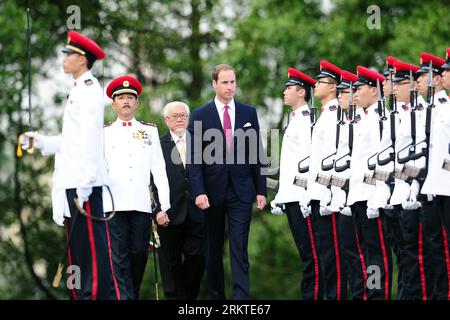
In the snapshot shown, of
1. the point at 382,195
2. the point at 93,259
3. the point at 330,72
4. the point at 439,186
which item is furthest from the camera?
the point at 330,72

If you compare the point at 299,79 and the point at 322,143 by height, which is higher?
the point at 299,79

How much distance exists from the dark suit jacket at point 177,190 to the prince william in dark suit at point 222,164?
1133 millimetres

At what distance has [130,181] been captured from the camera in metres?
12.4

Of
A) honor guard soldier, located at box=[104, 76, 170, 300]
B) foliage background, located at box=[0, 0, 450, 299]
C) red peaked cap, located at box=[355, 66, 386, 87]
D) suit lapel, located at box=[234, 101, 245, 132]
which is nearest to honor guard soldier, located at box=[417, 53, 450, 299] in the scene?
red peaked cap, located at box=[355, 66, 386, 87]

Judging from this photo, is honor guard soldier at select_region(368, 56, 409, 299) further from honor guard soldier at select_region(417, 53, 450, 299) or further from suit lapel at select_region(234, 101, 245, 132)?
suit lapel at select_region(234, 101, 245, 132)

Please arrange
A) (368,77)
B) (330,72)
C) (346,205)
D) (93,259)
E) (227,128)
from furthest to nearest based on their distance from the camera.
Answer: (330,72) < (368,77) < (227,128) < (346,205) < (93,259)

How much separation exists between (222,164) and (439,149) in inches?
85.6

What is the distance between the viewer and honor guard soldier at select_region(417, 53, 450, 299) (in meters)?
10.8

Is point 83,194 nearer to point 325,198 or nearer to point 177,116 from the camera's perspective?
point 325,198

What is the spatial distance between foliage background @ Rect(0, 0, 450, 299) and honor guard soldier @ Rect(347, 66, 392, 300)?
1052cm

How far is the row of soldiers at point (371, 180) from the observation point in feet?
36.1

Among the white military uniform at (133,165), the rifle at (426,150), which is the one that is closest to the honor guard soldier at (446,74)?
the rifle at (426,150)

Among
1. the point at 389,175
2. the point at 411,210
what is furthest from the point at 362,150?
the point at 411,210

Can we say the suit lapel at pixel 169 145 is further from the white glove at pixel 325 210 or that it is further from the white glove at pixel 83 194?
the white glove at pixel 83 194
